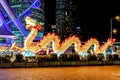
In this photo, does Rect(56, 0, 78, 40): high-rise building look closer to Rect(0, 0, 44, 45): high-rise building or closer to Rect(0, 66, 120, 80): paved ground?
Rect(0, 0, 44, 45): high-rise building

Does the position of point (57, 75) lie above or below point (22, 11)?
below

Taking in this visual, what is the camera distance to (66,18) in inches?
5778

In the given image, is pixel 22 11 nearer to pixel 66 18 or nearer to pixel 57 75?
pixel 66 18

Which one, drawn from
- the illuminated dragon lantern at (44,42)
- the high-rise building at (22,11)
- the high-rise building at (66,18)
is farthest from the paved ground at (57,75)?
the high-rise building at (66,18)

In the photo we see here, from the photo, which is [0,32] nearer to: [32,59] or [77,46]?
[77,46]

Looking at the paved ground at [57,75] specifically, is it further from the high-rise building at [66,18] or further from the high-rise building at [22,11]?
the high-rise building at [66,18]

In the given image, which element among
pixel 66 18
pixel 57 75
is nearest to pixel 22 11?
pixel 66 18

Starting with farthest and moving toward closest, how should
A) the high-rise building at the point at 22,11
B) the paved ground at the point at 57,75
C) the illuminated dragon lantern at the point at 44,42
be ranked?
the high-rise building at the point at 22,11 < the illuminated dragon lantern at the point at 44,42 < the paved ground at the point at 57,75

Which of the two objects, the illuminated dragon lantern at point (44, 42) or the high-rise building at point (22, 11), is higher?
the high-rise building at point (22, 11)

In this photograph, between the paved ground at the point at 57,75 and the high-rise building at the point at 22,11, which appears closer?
the paved ground at the point at 57,75

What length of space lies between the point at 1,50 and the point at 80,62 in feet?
41.4

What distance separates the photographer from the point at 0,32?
57781 mm

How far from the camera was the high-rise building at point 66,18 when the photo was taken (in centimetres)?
13838

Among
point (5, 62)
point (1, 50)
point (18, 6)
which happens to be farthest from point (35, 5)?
point (5, 62)
